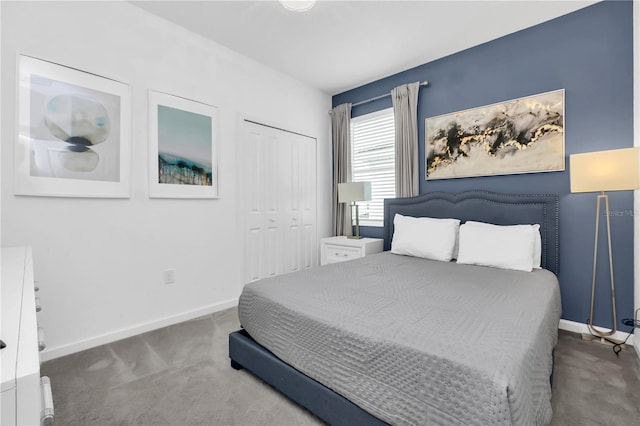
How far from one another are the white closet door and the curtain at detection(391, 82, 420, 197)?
1.17 meters

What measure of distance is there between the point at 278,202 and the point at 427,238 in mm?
1771

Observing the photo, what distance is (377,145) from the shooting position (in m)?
3.98

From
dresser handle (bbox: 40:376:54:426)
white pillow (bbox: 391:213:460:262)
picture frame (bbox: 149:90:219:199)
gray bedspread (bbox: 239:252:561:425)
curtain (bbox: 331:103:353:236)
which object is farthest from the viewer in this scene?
curtain (bbox: 331:103:353:236)

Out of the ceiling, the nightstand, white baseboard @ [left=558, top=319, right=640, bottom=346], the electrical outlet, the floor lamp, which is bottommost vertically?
white baseboard @ [left=558, top=319, right=640, bottom=346]

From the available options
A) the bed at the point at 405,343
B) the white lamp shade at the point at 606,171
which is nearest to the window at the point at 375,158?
the bed at the point at 405,343

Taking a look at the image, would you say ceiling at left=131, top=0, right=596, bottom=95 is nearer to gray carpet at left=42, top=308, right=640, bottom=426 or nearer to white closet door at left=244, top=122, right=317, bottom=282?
white closet door at left=244, top=122, right=317, bottom=282

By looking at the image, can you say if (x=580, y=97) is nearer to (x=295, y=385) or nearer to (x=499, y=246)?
(x=499, y=246)

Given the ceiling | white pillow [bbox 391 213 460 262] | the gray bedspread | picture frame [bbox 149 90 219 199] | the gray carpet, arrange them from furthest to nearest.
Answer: white pillow [bbox 391 213 460 262] < picture frame [bbox 149 90 219 199] < the ceiling < the gray carpet < the gray bedspread

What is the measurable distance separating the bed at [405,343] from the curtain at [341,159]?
1899mm

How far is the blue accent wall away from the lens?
2389 mm

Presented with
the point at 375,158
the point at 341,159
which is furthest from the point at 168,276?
the point at 375,158

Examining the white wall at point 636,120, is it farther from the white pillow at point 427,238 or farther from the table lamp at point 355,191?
the table lamp at point 355,191

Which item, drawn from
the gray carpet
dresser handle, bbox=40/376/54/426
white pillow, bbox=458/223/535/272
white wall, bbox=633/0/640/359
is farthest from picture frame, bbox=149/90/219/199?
white wall, bbox=633/0/640/359

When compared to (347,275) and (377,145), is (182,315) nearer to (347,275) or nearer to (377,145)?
(347,275)
